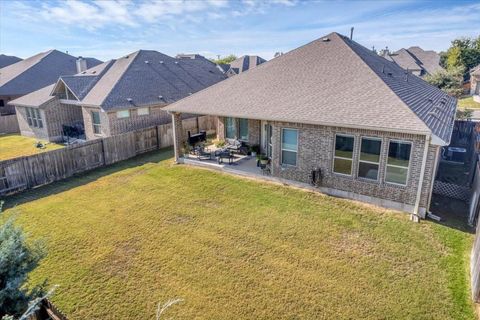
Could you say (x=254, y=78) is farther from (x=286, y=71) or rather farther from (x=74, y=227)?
(x=74, y=227)

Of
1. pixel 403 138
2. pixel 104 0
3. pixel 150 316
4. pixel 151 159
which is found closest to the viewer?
pixel 150 316

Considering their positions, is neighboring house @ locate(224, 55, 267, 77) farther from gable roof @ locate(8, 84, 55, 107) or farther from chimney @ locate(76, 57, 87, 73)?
gable roof @ locate(8, 84, 55, 107)

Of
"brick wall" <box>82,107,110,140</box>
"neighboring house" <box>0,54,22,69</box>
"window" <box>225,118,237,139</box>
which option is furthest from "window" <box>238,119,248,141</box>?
"neighboring house" <box>0,54,22,69</box>

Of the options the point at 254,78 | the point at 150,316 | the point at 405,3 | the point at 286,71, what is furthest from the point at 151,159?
the point at 405,3

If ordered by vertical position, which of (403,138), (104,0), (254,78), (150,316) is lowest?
(150,316)

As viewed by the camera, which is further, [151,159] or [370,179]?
[151,159]
